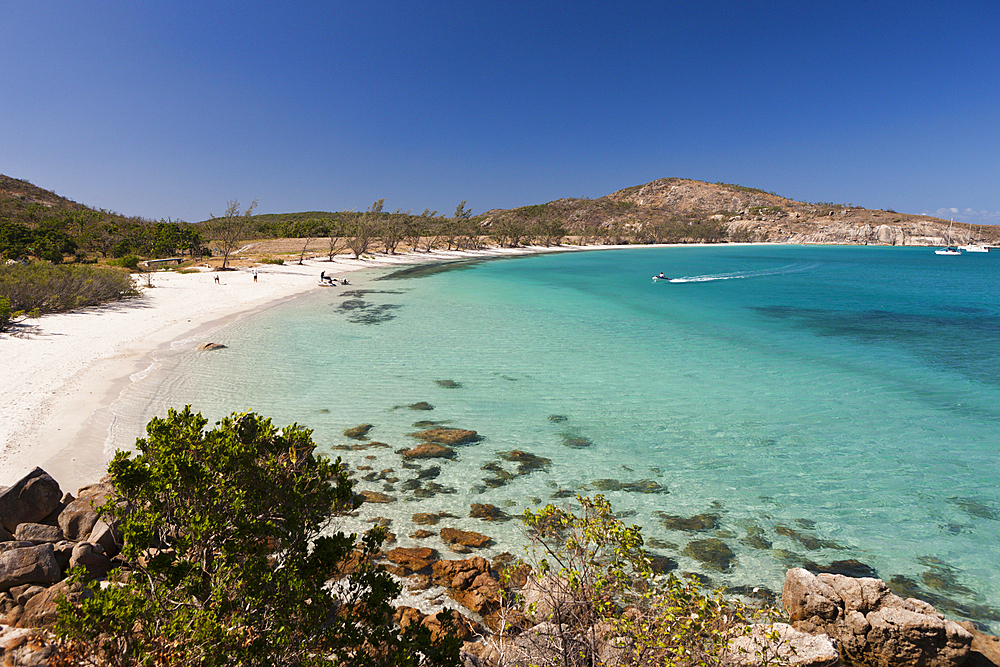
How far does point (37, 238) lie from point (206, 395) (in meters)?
34.9

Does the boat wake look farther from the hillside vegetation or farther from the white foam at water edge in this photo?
the white foam at water edge

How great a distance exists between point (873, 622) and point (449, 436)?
6.84 m

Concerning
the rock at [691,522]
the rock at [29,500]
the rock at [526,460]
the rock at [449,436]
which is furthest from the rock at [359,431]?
the rock at [691,522]

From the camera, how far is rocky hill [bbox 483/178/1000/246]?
131 meters

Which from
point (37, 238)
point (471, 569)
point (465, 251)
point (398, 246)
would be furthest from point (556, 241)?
point (471, 569)

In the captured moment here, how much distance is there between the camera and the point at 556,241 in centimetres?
10506

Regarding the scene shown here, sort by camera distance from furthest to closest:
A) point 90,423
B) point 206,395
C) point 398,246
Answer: point 398,246 < point 206,395 < point 90,423

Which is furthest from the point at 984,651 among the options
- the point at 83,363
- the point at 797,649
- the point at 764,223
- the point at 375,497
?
the point at 764,223

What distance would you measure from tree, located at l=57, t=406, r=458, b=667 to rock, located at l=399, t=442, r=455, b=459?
15.2 feet

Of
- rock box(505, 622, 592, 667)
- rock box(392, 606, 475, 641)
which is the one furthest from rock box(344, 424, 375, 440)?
rock box(505, 622, 592, 667)

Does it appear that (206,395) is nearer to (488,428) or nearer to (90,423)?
(90,423)

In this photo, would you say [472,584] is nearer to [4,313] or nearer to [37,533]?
[37,533]

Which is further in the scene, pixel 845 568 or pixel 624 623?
pixel 845 568

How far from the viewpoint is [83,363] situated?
1205 centimetres
